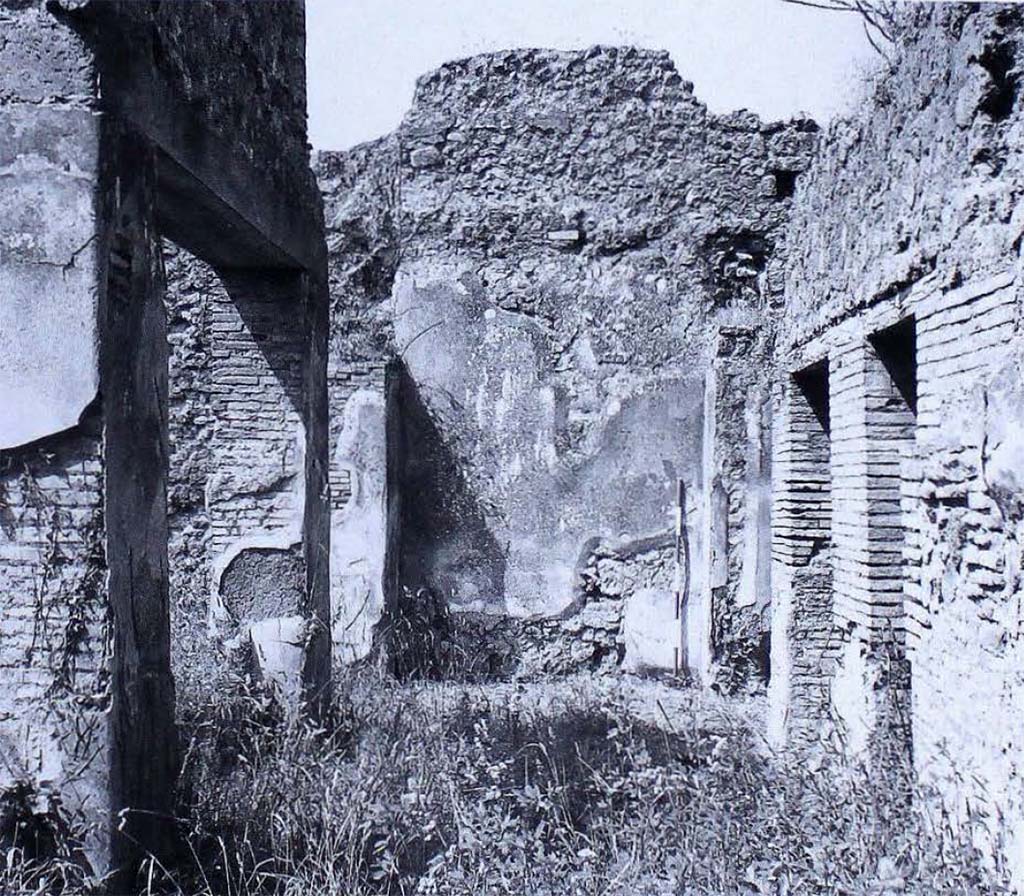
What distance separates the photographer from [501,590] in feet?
25.6

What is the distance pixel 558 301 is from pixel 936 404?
4555 mm

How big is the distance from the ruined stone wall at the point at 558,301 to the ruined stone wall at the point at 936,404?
9.30ft

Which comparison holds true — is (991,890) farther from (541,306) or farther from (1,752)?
(541,306)

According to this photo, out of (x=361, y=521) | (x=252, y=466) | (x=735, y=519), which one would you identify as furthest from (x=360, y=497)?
(x=735, y=519)

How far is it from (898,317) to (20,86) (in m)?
2.97

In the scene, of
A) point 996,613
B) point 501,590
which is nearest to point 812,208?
point 996,613

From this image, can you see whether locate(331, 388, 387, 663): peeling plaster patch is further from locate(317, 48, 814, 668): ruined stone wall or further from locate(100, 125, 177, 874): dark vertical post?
locate(100, 125, 177, 874): dark vertical post

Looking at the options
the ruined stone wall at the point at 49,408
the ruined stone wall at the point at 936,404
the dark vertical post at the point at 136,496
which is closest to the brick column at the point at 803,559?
the ruined stone wall at the point at 936,404

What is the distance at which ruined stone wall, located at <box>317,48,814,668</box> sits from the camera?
25.5 feet

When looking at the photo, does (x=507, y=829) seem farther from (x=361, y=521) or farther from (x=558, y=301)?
(x=558, y=301)

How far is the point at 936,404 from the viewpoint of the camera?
11.6 feet

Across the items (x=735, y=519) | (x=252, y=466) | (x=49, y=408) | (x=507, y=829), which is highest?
(x=49, y=408)

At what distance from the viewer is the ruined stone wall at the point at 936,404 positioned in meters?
3.04

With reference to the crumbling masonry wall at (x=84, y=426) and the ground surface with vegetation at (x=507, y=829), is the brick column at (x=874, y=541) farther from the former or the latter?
the crumbling masonry wall at (x=84, y=426)
